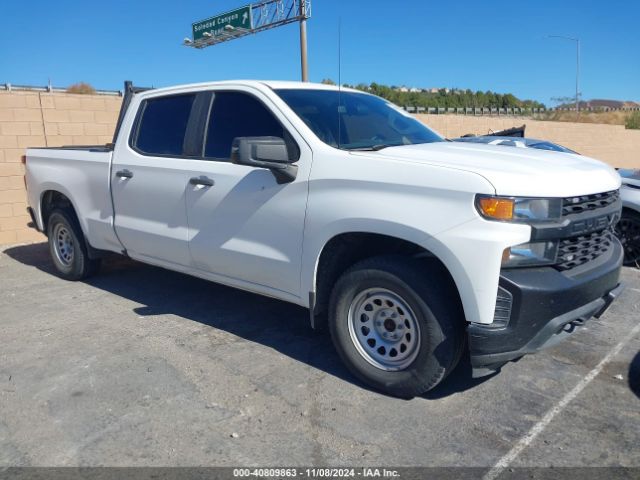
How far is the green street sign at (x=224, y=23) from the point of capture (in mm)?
20609

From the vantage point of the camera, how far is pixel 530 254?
320 centimetres

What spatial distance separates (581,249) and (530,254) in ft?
1.75

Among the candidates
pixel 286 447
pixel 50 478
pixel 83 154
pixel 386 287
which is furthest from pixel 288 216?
pixel 83 154

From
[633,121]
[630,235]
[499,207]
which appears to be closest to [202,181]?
[499,207]

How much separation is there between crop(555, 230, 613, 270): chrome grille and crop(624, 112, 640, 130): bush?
5340cm

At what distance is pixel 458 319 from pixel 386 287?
0.46m

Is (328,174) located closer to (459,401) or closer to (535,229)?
(535,229)

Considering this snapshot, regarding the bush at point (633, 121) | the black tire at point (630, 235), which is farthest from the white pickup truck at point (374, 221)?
the bush at point (633, 121)

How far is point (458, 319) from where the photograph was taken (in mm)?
3469

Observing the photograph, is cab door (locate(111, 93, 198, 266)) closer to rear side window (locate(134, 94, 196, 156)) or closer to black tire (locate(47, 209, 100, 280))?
rear side window (locate(134, 94, 196, 156))

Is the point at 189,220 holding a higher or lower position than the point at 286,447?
higher

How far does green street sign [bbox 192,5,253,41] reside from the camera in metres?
20.6

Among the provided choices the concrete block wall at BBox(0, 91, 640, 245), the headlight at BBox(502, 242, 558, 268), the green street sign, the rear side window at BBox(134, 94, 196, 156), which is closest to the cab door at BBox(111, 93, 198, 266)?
the rear side window at BBox(134, 94, 196, 156)

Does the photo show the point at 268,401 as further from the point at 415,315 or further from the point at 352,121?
the point at 352,121
